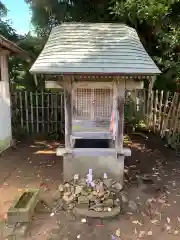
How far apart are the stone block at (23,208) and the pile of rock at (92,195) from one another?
2.07ft

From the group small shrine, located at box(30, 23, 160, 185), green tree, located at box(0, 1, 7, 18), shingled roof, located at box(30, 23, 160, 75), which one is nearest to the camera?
shingled roof, located at box(30, 23, 160, 75)

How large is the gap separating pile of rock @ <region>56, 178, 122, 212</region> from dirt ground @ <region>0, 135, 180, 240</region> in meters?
0.26

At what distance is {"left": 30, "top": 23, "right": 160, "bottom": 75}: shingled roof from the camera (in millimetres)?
4586

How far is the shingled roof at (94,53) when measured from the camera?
15.0ft

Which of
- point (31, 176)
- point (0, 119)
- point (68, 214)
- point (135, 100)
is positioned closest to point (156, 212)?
point (68, 214)

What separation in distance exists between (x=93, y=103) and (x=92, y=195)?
1912 millimetres

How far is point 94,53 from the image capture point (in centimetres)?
492

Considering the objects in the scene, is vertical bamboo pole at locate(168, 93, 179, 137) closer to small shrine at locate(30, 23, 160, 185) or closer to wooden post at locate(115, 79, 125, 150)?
small shrine at locate(30, 23, 160, 185)

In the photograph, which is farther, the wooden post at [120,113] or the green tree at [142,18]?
the green tree at [142,18]

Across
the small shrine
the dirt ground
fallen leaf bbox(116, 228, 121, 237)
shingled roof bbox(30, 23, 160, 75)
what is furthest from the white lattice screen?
fallen leaf bbox(116, 228, 121, 237)

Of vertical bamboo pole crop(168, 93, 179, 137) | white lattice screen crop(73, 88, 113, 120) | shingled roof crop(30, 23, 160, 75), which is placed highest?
shingled roof crop(30, 23, 160, 75)

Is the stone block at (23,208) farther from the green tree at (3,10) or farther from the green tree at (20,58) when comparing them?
the green tree at (3,10)

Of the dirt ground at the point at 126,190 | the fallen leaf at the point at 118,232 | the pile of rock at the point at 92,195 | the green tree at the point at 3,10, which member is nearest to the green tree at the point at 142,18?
the green tree at the point at 3,10

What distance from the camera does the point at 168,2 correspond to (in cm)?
679
